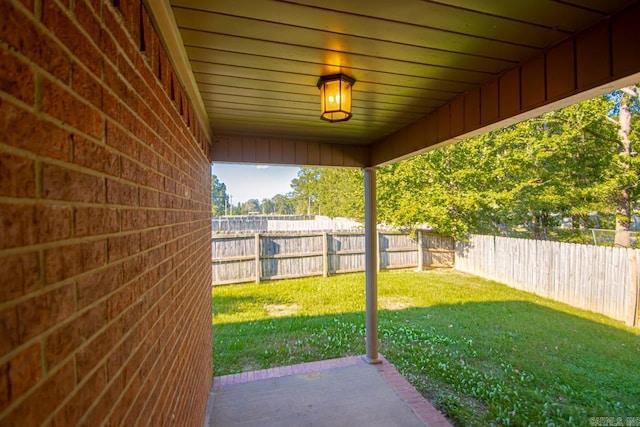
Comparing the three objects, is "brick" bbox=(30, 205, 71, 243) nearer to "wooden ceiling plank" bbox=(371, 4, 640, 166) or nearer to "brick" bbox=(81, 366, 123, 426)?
"brick" bbox=(81, 366, 123, 426)

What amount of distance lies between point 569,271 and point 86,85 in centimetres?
745

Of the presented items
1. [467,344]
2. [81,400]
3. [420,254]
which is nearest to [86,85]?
[81,400]

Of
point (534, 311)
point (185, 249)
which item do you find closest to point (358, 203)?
point (534, 311)

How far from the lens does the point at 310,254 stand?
7.73 meters

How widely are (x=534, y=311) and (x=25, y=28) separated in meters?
6.76

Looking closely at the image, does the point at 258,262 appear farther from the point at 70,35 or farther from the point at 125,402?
the point at 70,35

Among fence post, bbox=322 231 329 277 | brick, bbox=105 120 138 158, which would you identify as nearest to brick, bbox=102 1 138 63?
brick, bbox=105 120 138 158

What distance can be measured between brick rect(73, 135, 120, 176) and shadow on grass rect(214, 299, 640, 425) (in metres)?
3.13

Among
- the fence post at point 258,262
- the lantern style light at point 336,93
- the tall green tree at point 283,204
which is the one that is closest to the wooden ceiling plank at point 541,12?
the lantern style light at point 336,93

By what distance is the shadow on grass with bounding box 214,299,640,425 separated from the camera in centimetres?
275

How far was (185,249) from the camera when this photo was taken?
1698mm

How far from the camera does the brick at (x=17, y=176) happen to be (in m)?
0.42

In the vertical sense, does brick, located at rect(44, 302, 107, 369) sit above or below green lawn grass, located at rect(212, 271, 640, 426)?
above

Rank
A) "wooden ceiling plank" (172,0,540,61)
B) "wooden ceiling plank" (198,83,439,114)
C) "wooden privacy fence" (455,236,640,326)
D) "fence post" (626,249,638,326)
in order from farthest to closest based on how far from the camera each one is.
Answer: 1. "wooden privacy fence" (455,236,640,326)
2. "fence post" (626,249,638,326)
3. "wooden ceiling plank" (198,83,439,114)
4. "wooden ceiling plank" (172,0,540,61)
